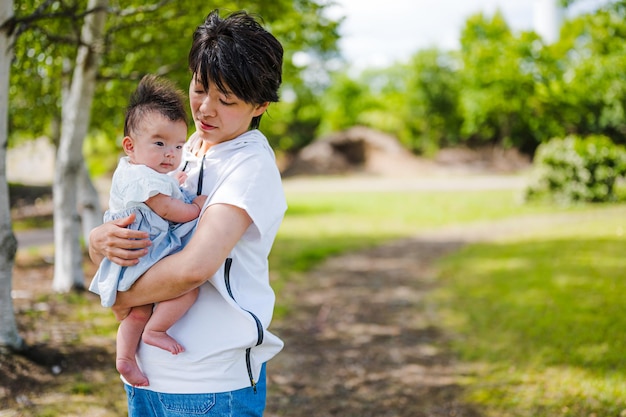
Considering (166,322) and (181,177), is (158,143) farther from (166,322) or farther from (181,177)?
(166,322)

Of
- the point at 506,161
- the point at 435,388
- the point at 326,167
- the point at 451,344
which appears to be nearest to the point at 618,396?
the point at 435,388

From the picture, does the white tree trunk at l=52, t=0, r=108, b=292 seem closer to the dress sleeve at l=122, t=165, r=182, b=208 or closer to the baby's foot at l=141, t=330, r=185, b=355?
the dress sleeve at l=122, t=165, r=182, b=208

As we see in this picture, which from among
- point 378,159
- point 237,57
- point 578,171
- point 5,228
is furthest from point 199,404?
point 378,159

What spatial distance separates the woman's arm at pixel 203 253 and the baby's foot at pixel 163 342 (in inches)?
5.1

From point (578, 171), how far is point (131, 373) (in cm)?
1550

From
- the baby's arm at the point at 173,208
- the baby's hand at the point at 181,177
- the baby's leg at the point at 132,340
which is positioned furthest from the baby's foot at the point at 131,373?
the baby's hand at the point at 181,177

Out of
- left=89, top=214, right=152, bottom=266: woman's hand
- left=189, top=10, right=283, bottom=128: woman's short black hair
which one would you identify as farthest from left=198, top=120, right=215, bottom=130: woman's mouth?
left=89, top=214, right=152, bottom=266: woman's hand

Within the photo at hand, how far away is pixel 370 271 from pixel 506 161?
26156 millimetres

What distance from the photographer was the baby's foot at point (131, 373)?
1.80 meters

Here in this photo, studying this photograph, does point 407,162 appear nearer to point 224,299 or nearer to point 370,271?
point 370,271

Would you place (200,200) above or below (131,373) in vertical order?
above

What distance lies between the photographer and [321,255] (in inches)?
413

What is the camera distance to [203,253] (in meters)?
1.60

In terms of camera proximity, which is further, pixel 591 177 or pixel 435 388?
pixel 591 177
